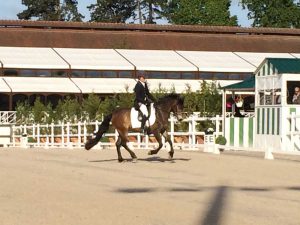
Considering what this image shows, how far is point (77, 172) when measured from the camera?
1886 cm

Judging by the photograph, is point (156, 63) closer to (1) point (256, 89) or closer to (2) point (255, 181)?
(1) point (256, 89)

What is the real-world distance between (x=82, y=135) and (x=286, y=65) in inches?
441

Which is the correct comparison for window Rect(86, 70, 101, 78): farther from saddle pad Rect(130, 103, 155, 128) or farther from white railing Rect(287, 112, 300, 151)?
saddle pad Rect(130, 103, 155, 128)

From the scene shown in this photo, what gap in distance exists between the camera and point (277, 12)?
96.3 metres

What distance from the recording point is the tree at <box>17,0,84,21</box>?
10506 cm

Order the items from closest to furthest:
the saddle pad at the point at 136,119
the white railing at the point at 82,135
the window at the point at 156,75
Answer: the saddle pad at the point at 136,119
the white railing at the point at 82,135
the window at the point at 156,75

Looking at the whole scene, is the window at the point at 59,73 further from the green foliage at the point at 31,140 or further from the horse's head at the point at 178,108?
the horse's head at the point at 178,108

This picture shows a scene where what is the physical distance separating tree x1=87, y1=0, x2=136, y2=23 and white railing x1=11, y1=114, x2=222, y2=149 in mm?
62815

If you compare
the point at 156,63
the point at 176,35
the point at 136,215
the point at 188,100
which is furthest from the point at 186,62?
the point at 136,215

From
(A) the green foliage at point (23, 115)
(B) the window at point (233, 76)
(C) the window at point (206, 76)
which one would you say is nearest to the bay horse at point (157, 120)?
(A) the green foliage at point (23, 115)

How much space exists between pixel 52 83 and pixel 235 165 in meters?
39.9

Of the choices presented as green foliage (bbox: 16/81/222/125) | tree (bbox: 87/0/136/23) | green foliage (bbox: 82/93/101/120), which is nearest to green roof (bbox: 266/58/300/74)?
green foliage (bbox: 16/81/222/125)

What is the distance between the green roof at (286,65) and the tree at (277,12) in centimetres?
6732

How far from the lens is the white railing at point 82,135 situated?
3141 centimetres
